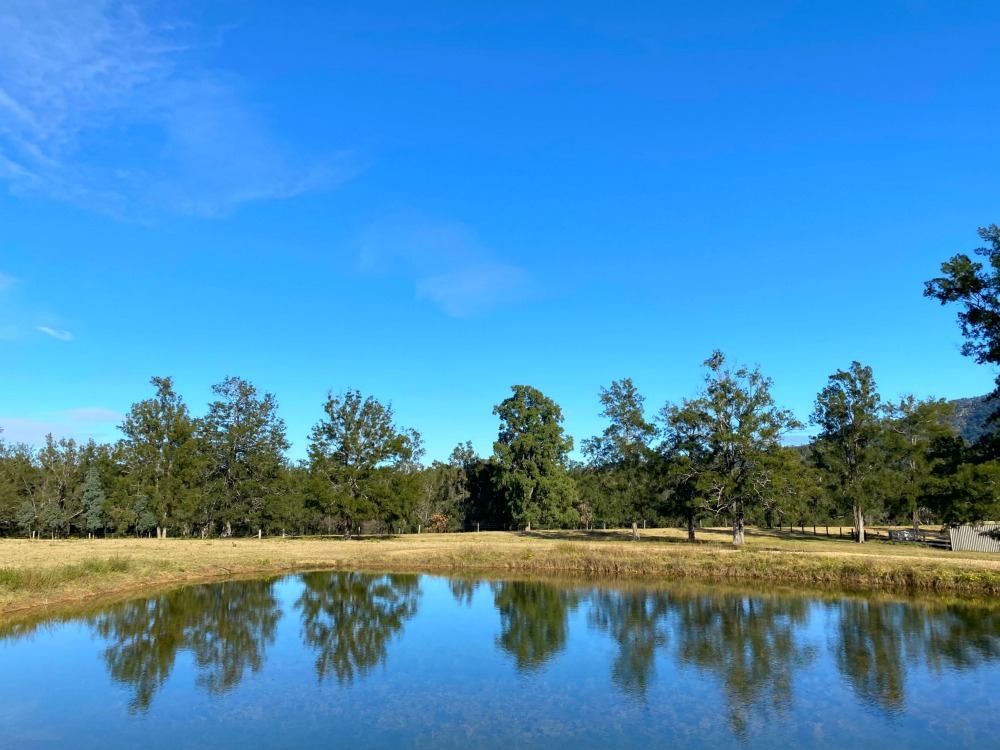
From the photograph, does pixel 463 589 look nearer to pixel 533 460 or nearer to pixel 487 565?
pixel 487 565

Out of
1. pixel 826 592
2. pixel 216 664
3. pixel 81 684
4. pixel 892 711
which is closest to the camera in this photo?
pixel 892 711

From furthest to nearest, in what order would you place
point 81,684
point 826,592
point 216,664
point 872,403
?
point 872,403, point 826,592, point 216,664, point 81,684

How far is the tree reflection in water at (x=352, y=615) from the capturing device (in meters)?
22.5

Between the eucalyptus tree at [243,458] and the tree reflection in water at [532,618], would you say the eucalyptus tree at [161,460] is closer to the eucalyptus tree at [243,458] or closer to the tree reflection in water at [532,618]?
the eucalyptus tree at [243,458]

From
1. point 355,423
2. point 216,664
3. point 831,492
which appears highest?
point 355,423

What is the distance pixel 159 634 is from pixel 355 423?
4835 centimetres

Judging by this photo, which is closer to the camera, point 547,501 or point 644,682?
point 644,682

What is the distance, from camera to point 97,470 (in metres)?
83.3

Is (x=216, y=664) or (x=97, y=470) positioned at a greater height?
(x=97, y=470)

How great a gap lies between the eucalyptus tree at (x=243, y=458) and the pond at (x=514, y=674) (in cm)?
4533

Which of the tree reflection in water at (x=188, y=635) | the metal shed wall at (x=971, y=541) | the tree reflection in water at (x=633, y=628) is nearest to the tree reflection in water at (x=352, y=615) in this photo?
the tree reflection in water at (x=188, y=635)

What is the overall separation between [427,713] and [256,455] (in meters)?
68.4

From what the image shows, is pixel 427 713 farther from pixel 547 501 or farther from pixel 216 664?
pixel 547 501

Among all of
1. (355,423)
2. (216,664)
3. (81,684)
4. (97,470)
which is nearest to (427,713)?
(216,664)
